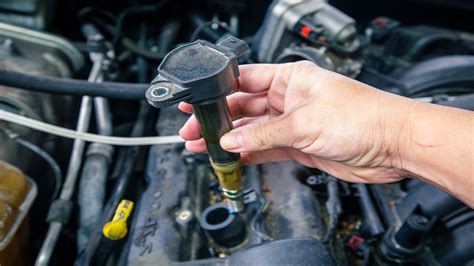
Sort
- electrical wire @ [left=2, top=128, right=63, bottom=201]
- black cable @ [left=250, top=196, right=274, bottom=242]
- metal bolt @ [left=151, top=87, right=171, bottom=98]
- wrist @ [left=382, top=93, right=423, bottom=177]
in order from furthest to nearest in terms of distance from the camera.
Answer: electrical wire @ [left=2, top=128, right=63, bottom=201] → black cable @ [left=250, top=196, right=274, bottom=242] → wrist @ [left=382, top=93, right=423, bottom=177] → metal bolt @ [left=151, top=87, right=171, bottom=98]

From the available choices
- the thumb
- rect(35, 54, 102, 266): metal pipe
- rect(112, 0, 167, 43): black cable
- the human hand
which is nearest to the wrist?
the human hand

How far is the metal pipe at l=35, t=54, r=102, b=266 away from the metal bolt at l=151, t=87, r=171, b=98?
0.45 metres

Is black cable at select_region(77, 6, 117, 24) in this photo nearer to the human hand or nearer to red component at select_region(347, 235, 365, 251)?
the human hand

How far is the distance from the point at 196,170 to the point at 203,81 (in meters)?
0.47

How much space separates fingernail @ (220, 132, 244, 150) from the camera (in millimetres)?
687

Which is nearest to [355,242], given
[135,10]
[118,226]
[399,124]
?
[399,124]

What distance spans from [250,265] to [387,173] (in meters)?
0.31

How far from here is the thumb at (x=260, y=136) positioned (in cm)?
68

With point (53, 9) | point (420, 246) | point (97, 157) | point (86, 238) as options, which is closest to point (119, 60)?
point (53, 9)

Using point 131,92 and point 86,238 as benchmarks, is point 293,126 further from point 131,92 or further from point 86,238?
point 86,238

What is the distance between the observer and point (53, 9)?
1290 millimetres

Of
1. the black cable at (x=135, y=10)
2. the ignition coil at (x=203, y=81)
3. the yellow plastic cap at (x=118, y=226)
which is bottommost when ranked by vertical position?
the yellow plastic cap at (x=118, y=226)

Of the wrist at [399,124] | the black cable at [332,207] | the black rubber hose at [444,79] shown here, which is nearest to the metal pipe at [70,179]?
the black cable at [332,207]

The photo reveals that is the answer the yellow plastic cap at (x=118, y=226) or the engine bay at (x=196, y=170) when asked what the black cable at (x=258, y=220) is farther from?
the yellow plastic cap at (x=118, y=226)
